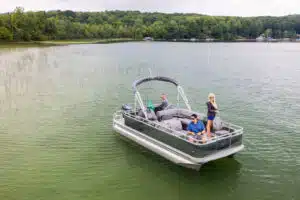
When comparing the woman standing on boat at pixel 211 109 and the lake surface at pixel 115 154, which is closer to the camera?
the lake surface at pixel 115 154

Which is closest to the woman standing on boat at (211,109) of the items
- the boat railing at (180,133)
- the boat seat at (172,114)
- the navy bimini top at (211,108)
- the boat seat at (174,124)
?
the navy bimini top at (211,108)

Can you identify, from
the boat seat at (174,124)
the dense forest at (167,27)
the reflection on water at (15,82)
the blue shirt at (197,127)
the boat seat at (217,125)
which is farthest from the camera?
the dense forest at (167,27)

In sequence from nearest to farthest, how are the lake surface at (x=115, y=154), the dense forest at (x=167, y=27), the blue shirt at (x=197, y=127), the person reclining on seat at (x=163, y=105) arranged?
the lake surface at (x=115, y=154) < the blue shirt at (x=197, y=127) < the person reclining on seat at (x=163, y=105) < the dense forest at (x=167, y=27)

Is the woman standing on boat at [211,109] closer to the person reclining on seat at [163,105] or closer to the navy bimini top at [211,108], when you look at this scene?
the navy bimini top at [211,108]

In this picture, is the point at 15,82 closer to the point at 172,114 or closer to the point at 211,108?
the point at 172,114

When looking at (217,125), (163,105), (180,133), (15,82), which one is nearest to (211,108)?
(217,125)

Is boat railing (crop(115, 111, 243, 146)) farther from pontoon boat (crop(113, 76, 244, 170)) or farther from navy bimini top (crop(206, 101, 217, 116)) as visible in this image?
navy bimini top (crop(206, 101, 217, 116))

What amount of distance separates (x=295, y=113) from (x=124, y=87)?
1553 centimetres

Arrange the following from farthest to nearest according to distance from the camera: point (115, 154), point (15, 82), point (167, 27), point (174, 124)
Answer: point (167, 27)
point (15, 82)
point (115, 154)
point (174, 124)

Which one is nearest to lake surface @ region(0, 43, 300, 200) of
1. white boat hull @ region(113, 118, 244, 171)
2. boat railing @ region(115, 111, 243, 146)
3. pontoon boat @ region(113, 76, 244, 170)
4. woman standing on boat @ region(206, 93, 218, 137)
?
white boat hull @ region(113, 118, 244, 171)

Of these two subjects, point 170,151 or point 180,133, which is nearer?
point 180,133

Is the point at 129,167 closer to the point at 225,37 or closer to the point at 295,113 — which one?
the point at 295,113

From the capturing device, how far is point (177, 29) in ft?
552

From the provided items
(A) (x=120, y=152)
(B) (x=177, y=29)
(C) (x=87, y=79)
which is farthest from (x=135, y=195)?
(B) (x=177, y=29)
